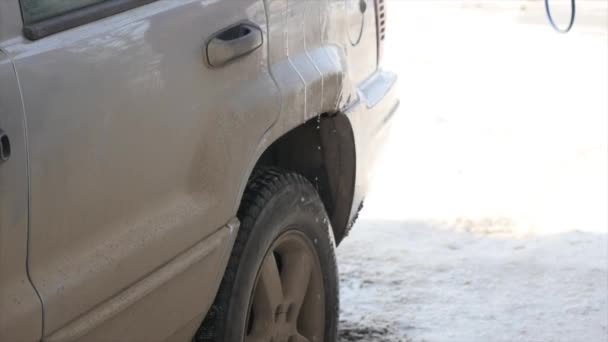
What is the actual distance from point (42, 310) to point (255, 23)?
1.16m

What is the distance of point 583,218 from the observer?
6.47m

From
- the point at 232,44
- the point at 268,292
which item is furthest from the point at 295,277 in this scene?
the point at 232,44

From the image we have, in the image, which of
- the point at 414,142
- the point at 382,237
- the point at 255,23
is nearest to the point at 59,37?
the point at 255,23

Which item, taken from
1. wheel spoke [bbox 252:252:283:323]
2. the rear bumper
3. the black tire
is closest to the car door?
the black tire

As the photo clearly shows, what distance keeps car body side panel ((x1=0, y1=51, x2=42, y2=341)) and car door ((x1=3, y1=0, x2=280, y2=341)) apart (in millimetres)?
30

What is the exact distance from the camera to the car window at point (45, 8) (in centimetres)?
256

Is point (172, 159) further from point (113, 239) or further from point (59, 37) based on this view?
point (59, 37)

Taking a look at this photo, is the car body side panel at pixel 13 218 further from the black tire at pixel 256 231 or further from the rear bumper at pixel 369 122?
the rear bumper at pixel 369 122

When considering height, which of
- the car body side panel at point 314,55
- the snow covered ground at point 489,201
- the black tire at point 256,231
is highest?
the car body side panel at point 314,55

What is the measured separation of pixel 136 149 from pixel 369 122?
5.54 feet

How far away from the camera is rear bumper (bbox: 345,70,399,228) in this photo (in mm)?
4172

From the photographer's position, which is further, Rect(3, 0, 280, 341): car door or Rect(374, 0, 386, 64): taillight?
Rect(374, 0, 386, 64): taillight

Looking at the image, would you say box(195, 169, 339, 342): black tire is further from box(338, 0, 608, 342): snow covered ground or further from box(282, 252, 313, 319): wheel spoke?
box(338, 0, 608, 342): snow covered ground

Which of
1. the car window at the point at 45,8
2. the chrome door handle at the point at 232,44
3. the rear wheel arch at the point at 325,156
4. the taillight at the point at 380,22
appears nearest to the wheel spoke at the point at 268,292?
the rear wheel arch at the point at 325,156
